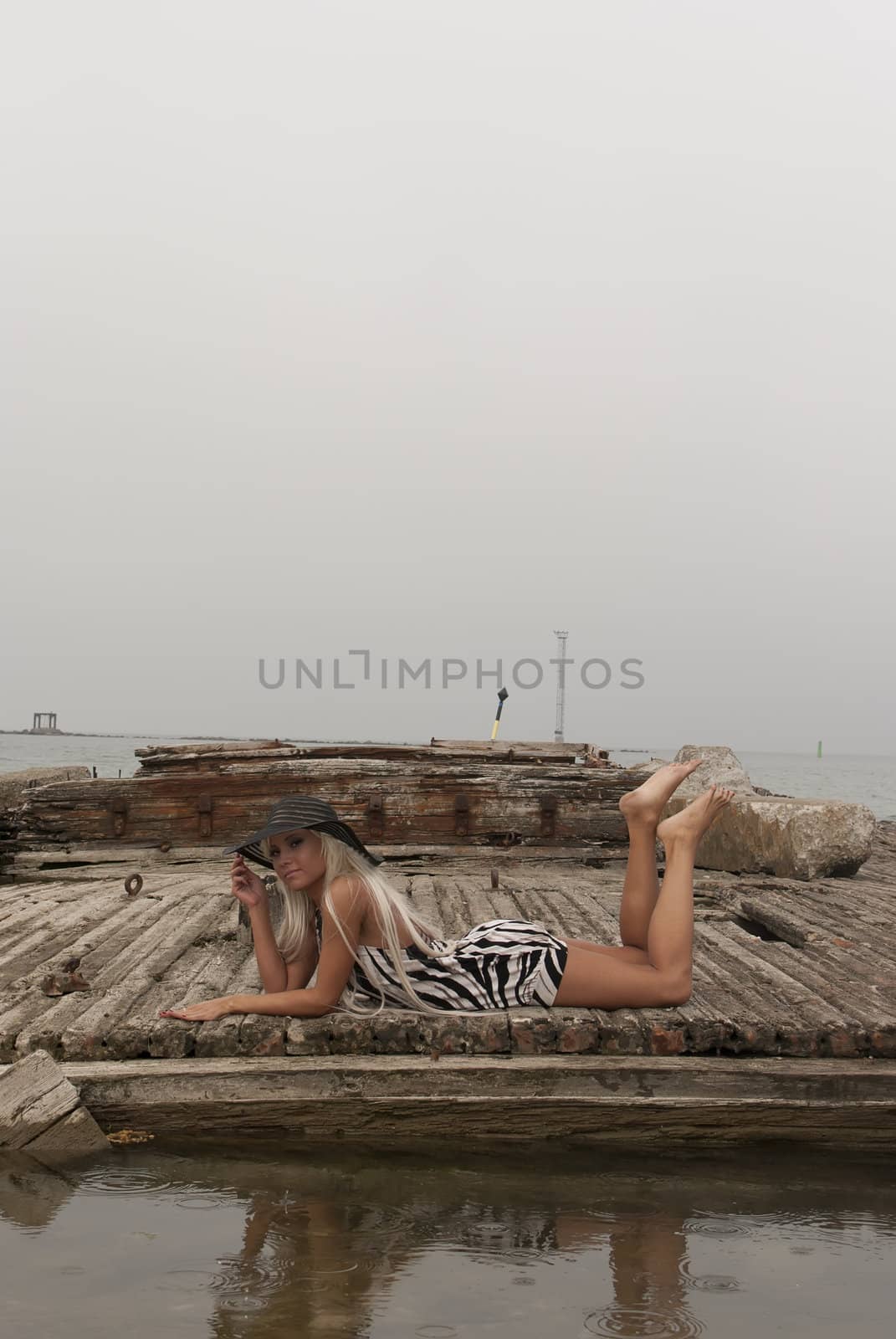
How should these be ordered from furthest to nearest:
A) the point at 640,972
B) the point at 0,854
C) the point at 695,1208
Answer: the point at 0,854 → the point at 640,972 → the point at 695,1208

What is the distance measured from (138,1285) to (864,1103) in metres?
2.98

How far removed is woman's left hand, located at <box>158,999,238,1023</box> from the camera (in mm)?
4715

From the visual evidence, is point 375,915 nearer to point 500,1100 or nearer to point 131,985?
point 500,1100

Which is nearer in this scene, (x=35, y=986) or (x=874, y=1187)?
(x=874, y=1187)

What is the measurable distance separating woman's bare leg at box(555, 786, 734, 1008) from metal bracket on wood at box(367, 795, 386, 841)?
4.89 metres

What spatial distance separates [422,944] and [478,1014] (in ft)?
1.31

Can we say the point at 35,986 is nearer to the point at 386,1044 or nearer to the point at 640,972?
the point at 386,1044

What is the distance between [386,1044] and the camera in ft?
15.5

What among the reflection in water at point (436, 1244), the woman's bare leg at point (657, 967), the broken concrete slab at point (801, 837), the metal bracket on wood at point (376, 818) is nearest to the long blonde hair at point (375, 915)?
the woman's bare leg at point (657, 967)

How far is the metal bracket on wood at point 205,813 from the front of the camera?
9.72 m

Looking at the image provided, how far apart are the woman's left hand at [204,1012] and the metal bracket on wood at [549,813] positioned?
17.5 ft

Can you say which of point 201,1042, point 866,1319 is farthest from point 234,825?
point 866,1319

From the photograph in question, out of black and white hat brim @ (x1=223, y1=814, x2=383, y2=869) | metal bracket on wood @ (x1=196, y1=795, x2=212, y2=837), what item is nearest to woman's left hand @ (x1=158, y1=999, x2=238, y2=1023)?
black and white hat brim @ (x1=223, y1=814, x2=383, y2=869)

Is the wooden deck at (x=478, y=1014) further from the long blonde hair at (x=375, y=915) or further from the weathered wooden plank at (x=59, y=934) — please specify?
the long blonde hair at (x=375, y=915)
